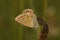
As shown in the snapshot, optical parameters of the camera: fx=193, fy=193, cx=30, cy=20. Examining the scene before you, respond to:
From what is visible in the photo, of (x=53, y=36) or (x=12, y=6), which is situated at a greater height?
(x=12, y=6)

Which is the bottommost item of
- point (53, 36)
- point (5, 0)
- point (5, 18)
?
point (53, 36)

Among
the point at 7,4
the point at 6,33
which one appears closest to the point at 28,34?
the point at 6,33

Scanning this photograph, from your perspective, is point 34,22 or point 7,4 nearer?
point 34,22

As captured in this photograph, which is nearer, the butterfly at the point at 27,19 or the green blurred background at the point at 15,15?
the butterfly at the point at 27,19

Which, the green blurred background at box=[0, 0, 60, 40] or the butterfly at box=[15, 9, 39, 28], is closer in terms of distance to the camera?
the butterfly at box=[15, 9, 39, 28]

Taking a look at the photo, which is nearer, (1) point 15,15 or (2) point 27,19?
(2) point 27,19

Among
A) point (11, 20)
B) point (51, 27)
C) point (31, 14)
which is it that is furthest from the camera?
point (11, 20)

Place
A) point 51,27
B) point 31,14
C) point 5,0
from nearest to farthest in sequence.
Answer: point 31,14, point 51,27, point 5,0

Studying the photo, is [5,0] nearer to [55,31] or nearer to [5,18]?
[5,18]
